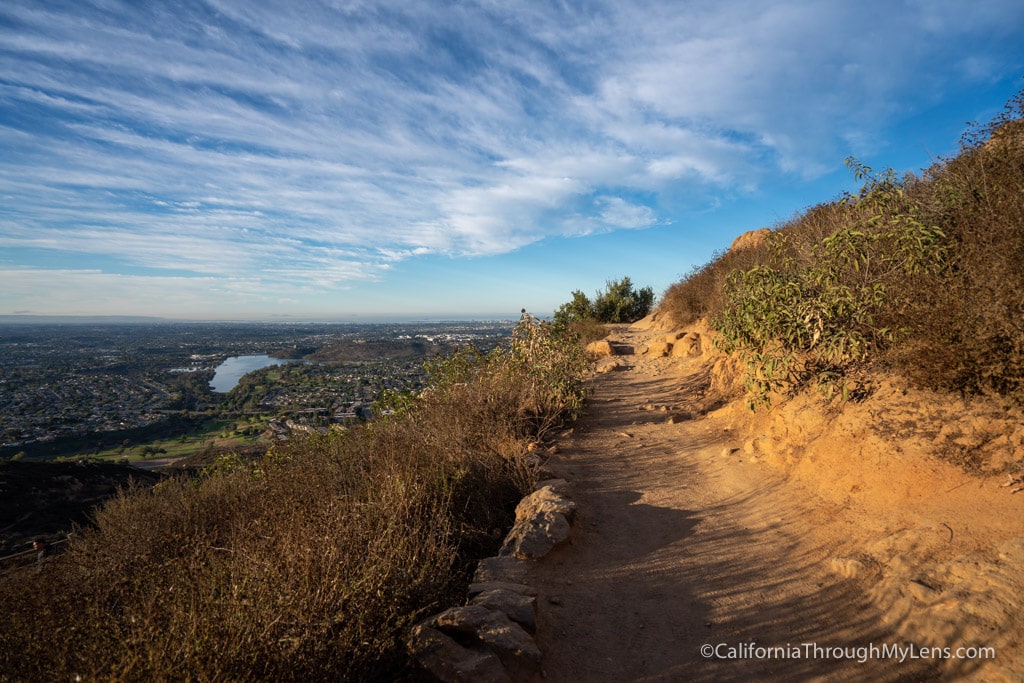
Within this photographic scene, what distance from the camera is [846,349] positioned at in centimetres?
534

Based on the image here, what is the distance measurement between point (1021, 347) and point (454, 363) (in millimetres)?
6353

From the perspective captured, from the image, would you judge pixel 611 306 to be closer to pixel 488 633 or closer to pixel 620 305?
pixel 620 305

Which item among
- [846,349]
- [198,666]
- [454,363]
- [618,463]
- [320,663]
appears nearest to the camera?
[198,666]

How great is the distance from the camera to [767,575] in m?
3.61

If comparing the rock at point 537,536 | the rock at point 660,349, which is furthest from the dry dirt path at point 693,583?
the rock at point 660,349

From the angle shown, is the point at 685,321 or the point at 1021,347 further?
the point at 685,321

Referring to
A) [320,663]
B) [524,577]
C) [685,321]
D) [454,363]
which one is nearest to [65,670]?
[320,663]

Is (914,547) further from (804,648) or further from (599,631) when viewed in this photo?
(599,631)

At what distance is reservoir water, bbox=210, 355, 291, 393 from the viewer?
98.9 ft

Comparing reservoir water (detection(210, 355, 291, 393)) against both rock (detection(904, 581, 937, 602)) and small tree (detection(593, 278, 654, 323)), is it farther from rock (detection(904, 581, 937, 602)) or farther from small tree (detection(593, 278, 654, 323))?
rock (detection(904, 581, 937, 602))

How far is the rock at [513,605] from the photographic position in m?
2.89

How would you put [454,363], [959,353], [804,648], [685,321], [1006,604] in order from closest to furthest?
[1006,604], [804,648], [959,353], [454,363], [685,321]

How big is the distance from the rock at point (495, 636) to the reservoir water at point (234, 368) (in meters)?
28.3

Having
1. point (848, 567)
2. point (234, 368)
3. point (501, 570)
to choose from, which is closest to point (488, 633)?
point (501, 570)
